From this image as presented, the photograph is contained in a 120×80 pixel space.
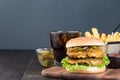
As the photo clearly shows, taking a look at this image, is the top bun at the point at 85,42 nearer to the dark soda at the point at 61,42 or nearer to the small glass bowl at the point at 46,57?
the dark soda at the point at 61,42

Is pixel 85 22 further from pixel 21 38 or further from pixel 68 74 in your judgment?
pixel 68 74

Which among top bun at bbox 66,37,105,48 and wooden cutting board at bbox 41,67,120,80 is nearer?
wooden cutting board at bbox 41,67,120,80

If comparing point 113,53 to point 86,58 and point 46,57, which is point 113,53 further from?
point 46,57

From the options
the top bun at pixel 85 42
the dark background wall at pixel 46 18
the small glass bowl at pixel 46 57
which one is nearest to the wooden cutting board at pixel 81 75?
the top bun at pixel 85 42

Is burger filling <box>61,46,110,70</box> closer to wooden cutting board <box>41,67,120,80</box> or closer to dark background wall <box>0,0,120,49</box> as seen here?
wooden cutting board <box>41,67,120,80</box>

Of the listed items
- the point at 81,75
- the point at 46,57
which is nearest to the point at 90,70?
the point at 81,75

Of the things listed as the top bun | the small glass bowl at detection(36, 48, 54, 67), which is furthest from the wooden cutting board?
the small glass bowl at detection(36, 48, 54, 67)
